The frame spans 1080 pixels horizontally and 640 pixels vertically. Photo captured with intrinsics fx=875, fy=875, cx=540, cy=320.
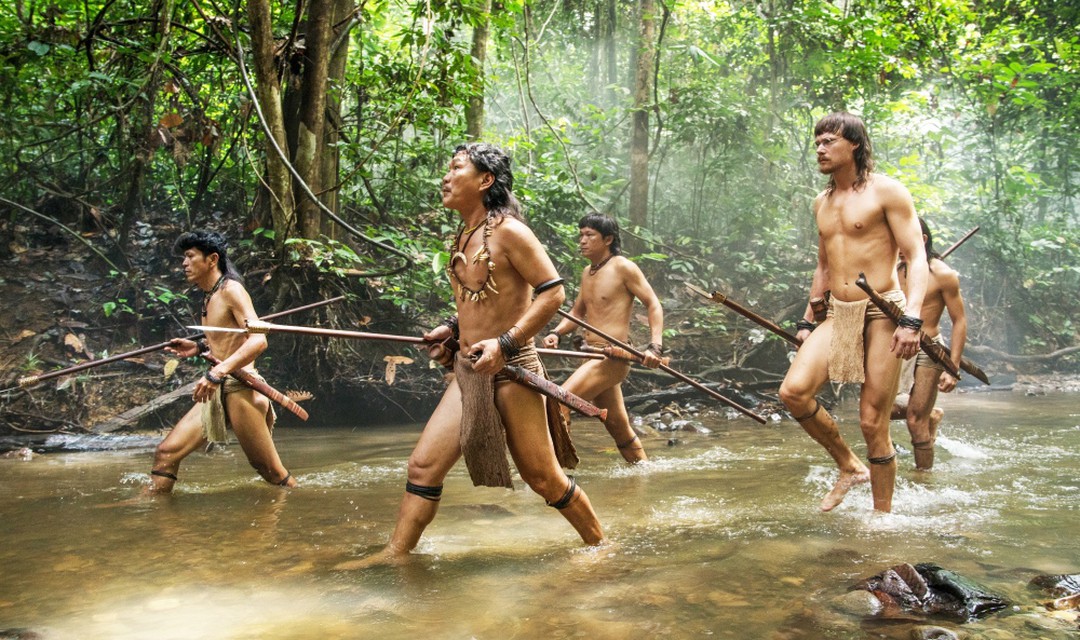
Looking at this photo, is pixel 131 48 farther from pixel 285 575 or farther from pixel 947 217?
pixel 947 217

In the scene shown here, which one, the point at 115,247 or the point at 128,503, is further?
the point at 115,247

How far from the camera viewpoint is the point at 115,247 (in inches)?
408

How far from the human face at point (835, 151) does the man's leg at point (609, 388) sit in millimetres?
2468

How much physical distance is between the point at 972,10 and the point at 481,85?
9.50 metres

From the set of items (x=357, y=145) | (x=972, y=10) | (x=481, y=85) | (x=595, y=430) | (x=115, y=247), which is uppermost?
(x=972, y=10)

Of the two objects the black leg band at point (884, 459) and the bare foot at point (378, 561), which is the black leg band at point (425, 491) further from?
the black leg band at point (884, 459)

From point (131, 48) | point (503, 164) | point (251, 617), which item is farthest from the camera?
point (131, 48)

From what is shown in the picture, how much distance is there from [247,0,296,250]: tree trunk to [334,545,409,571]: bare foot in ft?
17.0

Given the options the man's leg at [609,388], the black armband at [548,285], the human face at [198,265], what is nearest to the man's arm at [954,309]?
the man's leg at [609,388]

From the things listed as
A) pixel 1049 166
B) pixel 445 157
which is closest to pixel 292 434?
pixel 445 157

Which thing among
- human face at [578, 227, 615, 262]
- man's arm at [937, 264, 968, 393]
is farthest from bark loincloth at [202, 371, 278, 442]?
man's arm at [937, 264, 968, 393]

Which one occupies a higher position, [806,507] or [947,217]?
[947,217]

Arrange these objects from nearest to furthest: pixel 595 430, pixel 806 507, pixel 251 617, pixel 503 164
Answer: pixel 251 617, pixel 503 164, pixel 806 507, pixel 595 430

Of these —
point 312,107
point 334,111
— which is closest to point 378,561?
point 312,107
